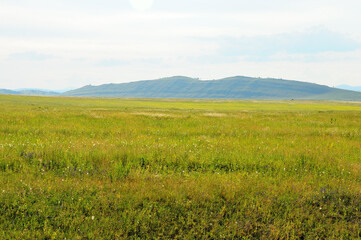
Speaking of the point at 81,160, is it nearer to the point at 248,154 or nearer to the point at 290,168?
the point at 248,154

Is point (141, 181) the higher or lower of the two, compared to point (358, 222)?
higher

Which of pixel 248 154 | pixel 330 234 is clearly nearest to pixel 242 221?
pixel 330 234

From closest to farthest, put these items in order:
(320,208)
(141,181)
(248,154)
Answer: (320,208) → (141,181) → (248,154)

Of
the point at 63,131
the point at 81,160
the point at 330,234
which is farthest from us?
the point at 63,131

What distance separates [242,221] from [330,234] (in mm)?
1808

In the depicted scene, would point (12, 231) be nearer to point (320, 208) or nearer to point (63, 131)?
point (320, 208)

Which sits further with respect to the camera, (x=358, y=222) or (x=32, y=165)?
(x=32, y=165)

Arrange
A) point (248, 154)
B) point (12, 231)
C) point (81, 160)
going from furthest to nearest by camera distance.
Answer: point (248, 154)
point (81, 160)
point (12, 231)

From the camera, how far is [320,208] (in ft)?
19.9

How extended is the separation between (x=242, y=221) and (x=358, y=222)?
252cm

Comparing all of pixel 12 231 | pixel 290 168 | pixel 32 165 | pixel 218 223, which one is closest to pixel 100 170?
pixel 32 165

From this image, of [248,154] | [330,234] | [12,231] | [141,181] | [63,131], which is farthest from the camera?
[63,131]

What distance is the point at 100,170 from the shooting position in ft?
25.9

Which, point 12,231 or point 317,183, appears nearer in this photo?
point 12,231
